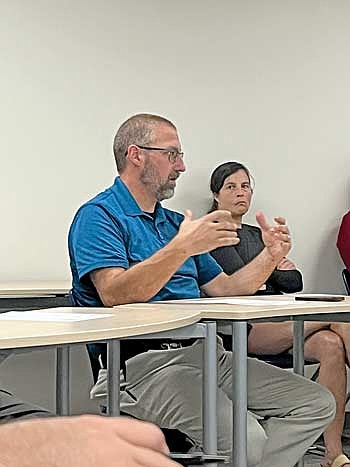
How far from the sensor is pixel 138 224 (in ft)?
10.0

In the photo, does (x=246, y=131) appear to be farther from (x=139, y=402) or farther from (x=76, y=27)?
(x=139, y=402)

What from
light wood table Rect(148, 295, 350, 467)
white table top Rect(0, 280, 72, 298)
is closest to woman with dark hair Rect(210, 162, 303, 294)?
white table top Rect(0, 280, 72, 298)

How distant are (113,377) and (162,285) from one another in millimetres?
342

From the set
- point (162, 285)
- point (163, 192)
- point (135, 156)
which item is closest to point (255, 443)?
point (162, 285)

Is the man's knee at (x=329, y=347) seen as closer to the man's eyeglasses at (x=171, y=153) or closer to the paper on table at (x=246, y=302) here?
the paper on table at (x=246, y=302)

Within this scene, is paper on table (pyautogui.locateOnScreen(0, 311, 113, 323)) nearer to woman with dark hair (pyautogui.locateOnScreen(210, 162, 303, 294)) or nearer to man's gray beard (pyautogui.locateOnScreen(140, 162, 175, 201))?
man's gray beard (pyautogui.locateOnScreen(140, 162, 175, 201))

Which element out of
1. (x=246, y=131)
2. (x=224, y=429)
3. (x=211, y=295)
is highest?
(x=246, y=131)

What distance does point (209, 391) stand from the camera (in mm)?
2441

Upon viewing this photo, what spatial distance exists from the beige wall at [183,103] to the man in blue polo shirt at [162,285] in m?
1.29

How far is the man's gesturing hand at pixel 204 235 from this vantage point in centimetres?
285

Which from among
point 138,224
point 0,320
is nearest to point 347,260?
point 138,224

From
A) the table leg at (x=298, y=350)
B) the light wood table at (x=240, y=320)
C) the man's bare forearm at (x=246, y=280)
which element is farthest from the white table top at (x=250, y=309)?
the table leg at (x=298, y=350)

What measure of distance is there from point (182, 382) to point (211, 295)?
2.00ft

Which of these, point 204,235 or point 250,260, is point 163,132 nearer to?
point 204,235
